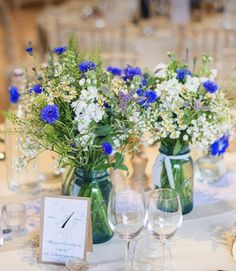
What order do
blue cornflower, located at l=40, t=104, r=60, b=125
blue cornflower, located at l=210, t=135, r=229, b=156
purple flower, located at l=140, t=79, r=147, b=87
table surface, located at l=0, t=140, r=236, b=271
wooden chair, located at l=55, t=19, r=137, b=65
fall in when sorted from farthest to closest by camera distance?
wooden chair, located at l=55, t=19, r=137, b=65 → blue cornflower, located at l=210, t=135, r=229, b=156 → purple flower, located at l=140, t=79, r=147, b=87 → table surface, located at l=0, t=140, r=236, b=271 → blue cornflower, located at l=40, t=104, r=60, b=125

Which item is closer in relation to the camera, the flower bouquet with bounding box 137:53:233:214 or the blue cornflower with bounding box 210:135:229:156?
the flower bouquet with bounding box 137:53:233:214

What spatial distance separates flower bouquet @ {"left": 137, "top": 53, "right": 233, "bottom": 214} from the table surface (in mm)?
111

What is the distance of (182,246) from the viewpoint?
57.2 inches

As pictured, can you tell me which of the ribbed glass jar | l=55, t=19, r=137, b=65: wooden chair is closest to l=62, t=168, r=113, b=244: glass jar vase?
the ribbed glass jar

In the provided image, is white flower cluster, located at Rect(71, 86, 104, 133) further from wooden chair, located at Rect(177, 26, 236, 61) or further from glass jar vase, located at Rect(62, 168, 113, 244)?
wooden chair, located at Rect(177, 26, 236, 61)

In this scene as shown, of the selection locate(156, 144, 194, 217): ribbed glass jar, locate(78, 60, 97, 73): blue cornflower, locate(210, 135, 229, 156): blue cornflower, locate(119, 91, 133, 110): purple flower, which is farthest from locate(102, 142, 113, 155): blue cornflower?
locate(210, 135, 229, 156): blue cornflower

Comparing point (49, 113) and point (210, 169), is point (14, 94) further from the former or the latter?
point (210, 169)

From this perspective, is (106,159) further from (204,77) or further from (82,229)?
(204,77)

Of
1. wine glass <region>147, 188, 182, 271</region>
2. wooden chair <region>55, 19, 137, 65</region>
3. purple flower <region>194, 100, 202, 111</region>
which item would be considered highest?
wooden chair <region>55, 19, 137, 65</region>

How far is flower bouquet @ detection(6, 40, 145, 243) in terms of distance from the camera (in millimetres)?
1323

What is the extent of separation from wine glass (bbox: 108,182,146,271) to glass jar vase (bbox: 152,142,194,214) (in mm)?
250

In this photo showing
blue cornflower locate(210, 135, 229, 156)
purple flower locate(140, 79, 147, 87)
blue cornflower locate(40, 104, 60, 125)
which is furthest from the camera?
blue cornflower locate(210, 135, 229, 156)

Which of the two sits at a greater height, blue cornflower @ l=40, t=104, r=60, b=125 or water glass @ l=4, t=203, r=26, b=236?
blue cornflower @ l=40, t=104, r=60, b=125

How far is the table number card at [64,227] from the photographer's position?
1.35 metres
